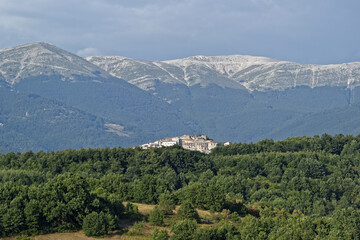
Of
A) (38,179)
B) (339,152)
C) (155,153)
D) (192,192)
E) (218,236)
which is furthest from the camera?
(339,152)

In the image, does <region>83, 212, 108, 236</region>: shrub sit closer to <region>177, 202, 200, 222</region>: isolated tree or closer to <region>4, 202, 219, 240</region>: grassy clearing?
<region>4, 202, 219, 240</region>: grassy clearing

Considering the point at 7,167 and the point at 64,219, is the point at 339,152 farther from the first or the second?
the point at 64,219

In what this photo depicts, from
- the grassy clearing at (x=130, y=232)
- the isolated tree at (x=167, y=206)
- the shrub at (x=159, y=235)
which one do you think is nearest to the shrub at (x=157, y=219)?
the grassy clearing at (x=130, y=232)

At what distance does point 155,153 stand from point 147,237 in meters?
81.5

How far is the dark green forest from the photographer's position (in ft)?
277

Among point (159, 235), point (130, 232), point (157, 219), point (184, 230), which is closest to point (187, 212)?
point (157, 219)

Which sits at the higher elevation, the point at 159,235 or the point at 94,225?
the point at 94,225

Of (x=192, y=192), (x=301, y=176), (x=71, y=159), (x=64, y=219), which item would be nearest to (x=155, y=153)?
(x=71, y=159)

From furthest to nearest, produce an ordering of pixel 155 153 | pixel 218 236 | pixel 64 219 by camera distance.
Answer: pixel 155 153, pixel 64 219, pixel 218 236

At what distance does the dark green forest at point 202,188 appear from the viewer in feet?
277

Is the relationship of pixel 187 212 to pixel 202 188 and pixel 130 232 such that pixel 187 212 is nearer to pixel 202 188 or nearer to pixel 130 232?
pixel 130 232

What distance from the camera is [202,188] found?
106 metres

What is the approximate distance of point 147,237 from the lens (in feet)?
277

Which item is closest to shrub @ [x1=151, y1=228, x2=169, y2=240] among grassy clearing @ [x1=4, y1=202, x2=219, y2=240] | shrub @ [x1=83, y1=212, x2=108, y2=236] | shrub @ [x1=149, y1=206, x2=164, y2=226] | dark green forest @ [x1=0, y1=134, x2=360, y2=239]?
dark green forest @ [x1=0, y1=134, x2=360, y2=239]
